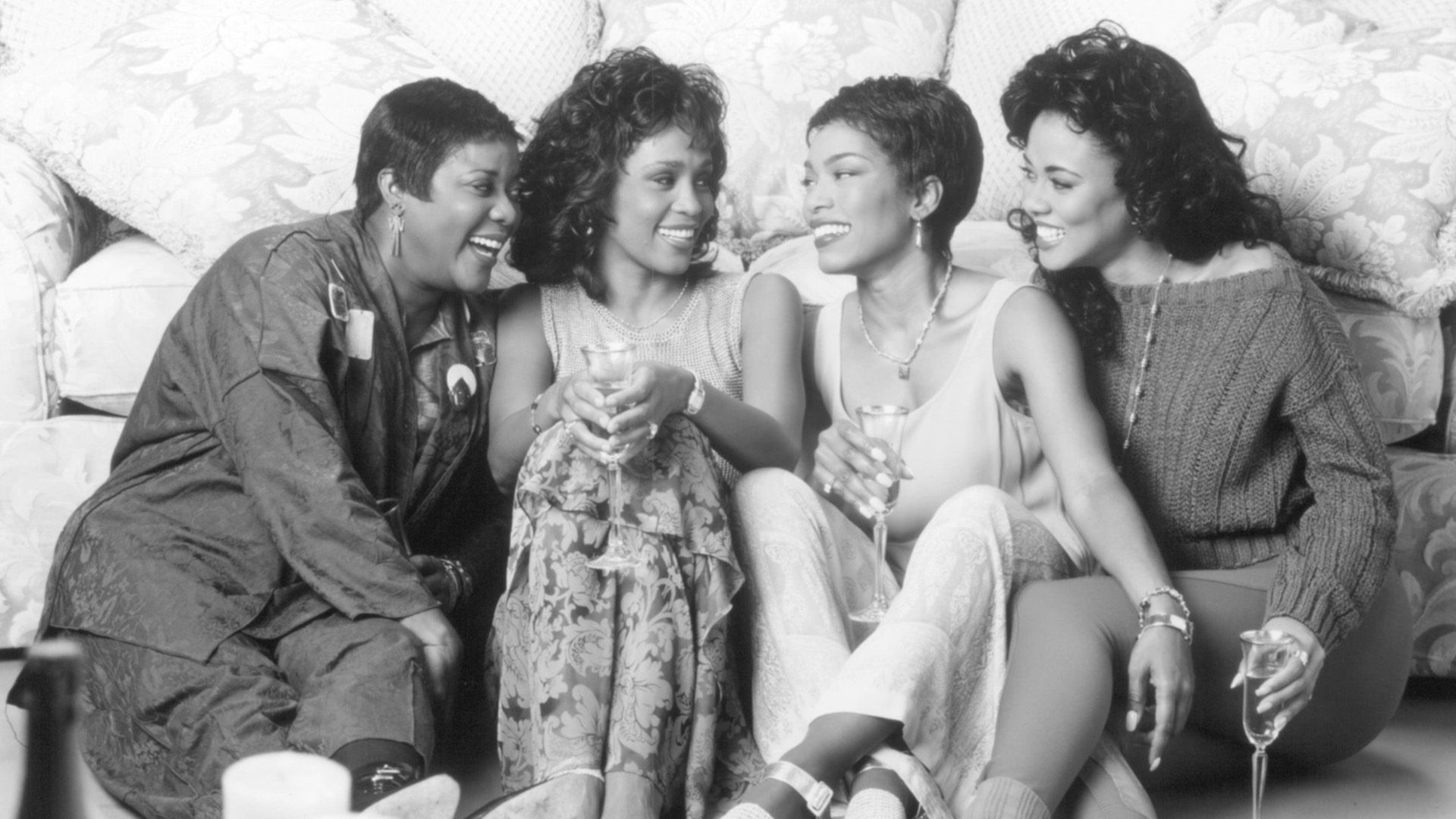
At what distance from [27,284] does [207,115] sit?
1.36 feet

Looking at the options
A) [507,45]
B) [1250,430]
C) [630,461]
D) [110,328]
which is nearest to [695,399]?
[630,461]

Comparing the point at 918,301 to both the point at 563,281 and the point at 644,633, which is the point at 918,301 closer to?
the point at 563,281

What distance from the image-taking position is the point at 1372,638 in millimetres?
2047

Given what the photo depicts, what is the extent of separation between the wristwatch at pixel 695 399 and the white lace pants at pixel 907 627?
131 mm

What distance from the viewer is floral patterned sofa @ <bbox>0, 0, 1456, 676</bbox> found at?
97.1 inches

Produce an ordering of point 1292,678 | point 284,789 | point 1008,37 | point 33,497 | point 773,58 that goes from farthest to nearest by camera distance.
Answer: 1. point 1008,37
2. point 773,58
3. point 33,497
4. point 1292,678
5. point 284,789

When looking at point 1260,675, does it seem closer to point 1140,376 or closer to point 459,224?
point 1140,376

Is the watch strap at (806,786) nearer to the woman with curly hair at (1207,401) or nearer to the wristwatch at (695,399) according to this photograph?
the woman with curly hair at (1207,401)

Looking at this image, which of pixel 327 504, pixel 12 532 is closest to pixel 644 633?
pixel 327 504

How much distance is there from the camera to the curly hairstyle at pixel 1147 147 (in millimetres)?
2113

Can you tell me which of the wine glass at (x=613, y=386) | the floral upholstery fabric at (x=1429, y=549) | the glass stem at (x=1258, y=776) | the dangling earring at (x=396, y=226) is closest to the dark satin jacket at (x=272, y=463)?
the dangling earring at (x=396, y=226)

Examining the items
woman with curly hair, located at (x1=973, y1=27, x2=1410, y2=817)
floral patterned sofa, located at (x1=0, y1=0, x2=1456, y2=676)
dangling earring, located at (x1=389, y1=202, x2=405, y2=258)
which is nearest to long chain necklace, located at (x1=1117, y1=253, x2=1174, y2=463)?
woman with curly hair, located at (x1=973, y1=27, x2=1410, y2=817)

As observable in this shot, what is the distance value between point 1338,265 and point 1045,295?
591 mm

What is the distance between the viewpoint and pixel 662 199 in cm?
232
